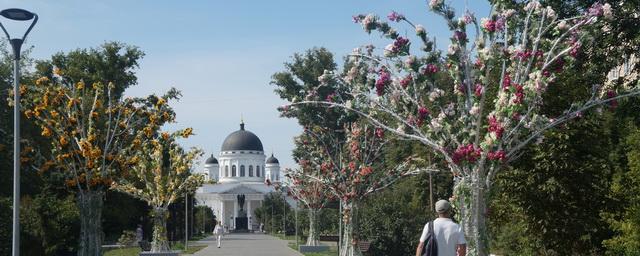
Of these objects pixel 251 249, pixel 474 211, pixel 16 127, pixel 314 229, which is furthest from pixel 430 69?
pixel 251 249

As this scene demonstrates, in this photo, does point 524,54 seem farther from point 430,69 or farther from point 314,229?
point 314,229

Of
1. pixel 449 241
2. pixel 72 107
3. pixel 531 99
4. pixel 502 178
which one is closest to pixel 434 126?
pixel 531 99

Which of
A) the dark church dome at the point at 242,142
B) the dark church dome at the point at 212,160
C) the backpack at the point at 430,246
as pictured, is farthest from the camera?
the dark church dome at the point at 212,160

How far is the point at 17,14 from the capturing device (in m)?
14.8

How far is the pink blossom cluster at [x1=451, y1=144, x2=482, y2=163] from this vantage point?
40.5 feet

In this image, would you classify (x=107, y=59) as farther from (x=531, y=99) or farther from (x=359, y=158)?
(x=531, y=99)

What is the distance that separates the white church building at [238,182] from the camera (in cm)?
13688

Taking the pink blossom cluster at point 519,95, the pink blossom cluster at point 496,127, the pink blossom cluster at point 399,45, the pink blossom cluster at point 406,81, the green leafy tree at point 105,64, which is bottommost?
the pink blossom cluster at point 496,127

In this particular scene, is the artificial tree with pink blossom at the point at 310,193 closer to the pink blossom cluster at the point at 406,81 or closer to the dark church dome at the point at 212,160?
the pink blossom cluster at the point at 406,81

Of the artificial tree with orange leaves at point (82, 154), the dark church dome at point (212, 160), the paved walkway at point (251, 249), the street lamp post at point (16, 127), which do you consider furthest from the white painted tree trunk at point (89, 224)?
the dark church dome at point (212, 160)

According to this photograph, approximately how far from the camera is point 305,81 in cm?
5419

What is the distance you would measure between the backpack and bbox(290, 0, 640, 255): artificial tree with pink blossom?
3.00m

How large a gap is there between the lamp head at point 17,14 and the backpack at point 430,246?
8.75 meters

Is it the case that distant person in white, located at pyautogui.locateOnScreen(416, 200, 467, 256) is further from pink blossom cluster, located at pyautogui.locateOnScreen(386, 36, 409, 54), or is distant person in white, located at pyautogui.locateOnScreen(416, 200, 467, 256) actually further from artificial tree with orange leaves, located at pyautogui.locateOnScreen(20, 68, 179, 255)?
artificial tree with orange leaves, located at pyautogui.locateOnScreen(20, 68, 179, 255)
